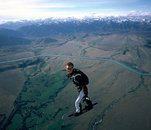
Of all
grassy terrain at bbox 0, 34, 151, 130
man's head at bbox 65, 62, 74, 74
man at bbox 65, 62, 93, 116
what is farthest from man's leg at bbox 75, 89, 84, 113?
grassy terrain at bbox 0, 34, 151, 130

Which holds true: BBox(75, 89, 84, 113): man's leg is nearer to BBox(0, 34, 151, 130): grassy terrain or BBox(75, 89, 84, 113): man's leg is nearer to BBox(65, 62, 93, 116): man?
BBox(65, 62, 93, 116): man

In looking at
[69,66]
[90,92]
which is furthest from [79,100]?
[90,92]

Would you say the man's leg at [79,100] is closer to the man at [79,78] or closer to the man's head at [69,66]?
the man at [79,78]

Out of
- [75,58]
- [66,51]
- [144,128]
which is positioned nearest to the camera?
[144,128]

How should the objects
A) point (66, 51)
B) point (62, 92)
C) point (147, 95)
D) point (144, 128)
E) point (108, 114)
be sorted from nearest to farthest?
1. point (144, 128)
2. point (108, 114)
3. point (147, 95)
4. point (62, 92)
5. point (66, 51)

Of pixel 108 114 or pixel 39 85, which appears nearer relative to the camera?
pixel 108 114

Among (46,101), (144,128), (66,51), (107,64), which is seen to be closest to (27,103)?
(46,101)

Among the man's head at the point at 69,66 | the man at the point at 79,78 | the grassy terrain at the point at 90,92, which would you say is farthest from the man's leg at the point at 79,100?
the grassy terrain at the point at 90,92

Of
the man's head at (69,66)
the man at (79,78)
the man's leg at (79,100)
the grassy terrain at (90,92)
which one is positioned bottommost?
the grassy terrain at (90,92)

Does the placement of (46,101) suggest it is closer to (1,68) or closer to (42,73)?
(42,73)
